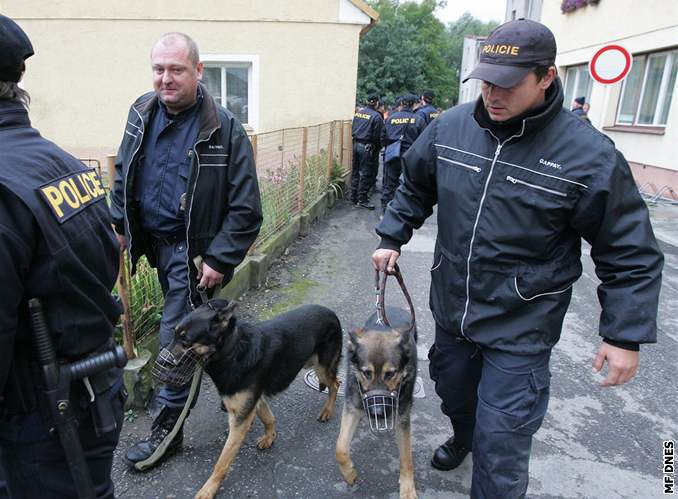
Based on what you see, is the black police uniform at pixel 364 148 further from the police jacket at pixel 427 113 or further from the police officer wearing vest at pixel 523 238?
the police officer wearing vest at pixel 523 238

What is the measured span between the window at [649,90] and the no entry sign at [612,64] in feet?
13.3

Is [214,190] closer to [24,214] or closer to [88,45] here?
[24,214]

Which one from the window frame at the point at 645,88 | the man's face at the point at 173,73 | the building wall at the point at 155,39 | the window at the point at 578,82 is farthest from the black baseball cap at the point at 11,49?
the window at the point at 578,82

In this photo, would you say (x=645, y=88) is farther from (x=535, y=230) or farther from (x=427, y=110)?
(x=535, y=230)

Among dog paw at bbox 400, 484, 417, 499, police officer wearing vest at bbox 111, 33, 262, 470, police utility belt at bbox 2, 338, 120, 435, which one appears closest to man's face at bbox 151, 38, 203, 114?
police officer wearing vest at bbox 111, 33, 262, 470

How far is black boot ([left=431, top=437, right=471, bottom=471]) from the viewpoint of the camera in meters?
2.93

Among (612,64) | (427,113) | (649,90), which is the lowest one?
(427,113)

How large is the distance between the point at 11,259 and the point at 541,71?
1960 mm

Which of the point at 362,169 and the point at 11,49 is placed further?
the point at 362,169

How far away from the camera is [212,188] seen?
2727mm

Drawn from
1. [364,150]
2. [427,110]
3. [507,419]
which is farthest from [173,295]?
[427,110]

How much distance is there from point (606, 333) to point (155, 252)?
244cm

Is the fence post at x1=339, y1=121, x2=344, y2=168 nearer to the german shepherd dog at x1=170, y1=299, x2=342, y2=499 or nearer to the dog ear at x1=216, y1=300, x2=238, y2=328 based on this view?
the german shepherd dog at x1=170, y1=299, x2=342, y2=499

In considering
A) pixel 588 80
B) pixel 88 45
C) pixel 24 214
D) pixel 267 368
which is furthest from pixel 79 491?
pixel 588 80
